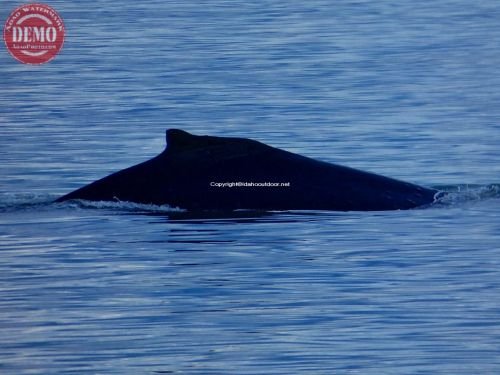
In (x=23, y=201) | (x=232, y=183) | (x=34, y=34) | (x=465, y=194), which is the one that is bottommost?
(x=465, y=194)

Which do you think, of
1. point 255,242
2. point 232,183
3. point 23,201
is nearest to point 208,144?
point 232,183

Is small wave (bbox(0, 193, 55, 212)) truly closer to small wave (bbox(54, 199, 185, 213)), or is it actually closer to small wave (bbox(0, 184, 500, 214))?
small wave (bbox(0, 184, 500, 214))

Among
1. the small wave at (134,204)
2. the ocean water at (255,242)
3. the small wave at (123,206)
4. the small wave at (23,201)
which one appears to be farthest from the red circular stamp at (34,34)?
the small wave at (123,206)

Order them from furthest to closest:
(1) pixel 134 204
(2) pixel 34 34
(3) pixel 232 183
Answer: (2) pixel 34 34 → (1) pixel 134 204 → (3) pixel 232 183

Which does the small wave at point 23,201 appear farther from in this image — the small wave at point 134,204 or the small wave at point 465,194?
the small wave at point 465,194

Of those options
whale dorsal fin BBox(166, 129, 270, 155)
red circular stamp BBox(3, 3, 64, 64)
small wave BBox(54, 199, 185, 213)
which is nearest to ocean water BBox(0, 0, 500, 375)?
small wave BBox(54, 199, 185, 213)

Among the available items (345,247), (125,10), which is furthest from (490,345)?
(125,10)

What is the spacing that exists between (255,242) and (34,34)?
21.6 meters

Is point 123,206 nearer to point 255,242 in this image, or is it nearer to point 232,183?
point 232,183

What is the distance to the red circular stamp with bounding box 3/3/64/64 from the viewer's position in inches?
1526

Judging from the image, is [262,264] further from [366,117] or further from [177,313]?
[366,117]

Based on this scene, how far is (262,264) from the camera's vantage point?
16.7 m

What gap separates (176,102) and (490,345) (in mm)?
18879

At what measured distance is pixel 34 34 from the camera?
38.6m
